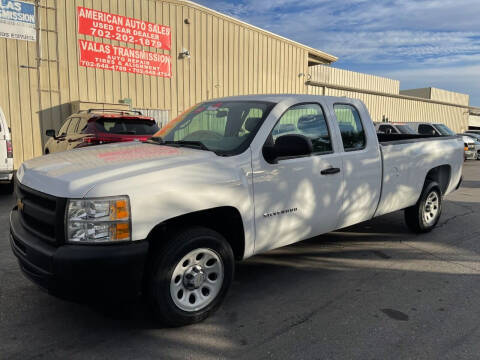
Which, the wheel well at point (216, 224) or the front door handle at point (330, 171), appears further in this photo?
the front door handle at point (330, 171)

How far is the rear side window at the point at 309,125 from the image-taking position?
3.73m

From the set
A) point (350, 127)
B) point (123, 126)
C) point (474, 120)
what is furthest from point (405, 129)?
point (474, 120)

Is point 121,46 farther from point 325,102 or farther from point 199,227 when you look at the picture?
Answer: point 199,227

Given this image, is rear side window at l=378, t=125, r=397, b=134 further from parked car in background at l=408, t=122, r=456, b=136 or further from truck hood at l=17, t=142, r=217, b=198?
truck hood at l=17, t=142, r=217, b=198

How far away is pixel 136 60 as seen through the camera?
1434 centimetres

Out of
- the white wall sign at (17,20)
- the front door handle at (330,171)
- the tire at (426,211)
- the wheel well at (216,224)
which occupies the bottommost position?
the tire at (426,211)

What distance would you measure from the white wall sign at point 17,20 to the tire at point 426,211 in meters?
12.0

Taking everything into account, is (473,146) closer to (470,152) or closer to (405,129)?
(470,152)

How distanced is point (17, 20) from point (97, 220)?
12016 millimetres

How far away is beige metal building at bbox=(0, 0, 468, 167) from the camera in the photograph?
40.4 ft

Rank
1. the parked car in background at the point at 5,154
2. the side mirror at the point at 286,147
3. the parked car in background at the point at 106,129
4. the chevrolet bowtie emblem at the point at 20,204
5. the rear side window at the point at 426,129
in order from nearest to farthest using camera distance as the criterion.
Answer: the chevrolet bowtie emblem at the point at 20,204 < the side mirror at the point at 286,147 < the parked car in background at the point at 5,154 < the parked car in background at the point at 106,129 < the rear side window at the point at 426,129

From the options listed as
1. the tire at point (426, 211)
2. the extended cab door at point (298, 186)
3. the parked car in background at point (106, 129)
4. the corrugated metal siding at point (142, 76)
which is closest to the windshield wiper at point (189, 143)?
the extended cab door at point (298, 186)

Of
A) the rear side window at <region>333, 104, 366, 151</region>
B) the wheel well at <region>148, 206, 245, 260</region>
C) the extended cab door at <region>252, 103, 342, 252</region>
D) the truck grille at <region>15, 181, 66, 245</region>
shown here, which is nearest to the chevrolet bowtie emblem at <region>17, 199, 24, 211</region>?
the truck grille at <region>15, 181, 66, 245</region>

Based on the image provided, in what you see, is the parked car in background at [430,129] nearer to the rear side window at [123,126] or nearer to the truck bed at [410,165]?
the truck bed at [410,165]
